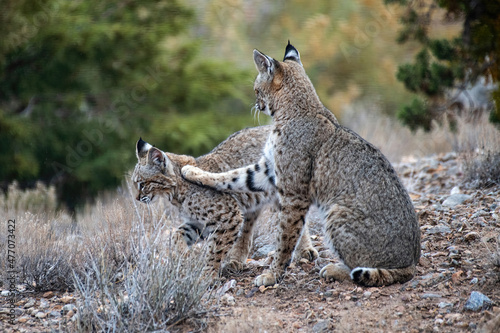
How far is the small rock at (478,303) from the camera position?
15.4ft

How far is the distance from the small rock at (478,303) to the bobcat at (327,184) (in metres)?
0.66

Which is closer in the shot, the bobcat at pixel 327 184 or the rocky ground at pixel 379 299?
the rocky ground at pixel 379 299

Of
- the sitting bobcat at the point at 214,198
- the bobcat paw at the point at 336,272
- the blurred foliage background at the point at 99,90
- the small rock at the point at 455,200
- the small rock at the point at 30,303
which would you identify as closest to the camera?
the bobcat paw at the point at 336,272

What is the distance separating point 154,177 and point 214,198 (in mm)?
677

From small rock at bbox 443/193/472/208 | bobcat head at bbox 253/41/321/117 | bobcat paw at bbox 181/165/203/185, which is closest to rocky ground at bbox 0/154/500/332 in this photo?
small rock at bbox 443/193/472/208

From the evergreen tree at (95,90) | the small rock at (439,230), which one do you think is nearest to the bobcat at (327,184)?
the small rock at (439,230)

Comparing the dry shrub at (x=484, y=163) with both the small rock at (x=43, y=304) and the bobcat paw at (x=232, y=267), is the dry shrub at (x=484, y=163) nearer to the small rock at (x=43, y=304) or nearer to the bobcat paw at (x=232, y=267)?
the bobcat paw at (x=232, y=267)

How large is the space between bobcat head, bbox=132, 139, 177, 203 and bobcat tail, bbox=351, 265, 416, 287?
2.16 meters

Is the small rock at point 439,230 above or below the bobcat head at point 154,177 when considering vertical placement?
below

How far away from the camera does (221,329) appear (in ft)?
15.7

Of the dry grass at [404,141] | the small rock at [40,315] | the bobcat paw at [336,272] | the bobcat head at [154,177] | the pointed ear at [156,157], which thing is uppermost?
the dry grass at [404,141]

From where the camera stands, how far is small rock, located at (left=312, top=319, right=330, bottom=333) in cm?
470

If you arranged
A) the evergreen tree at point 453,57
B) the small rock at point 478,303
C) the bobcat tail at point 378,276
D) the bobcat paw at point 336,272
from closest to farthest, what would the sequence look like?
the small rock at point 478,303
the bobcat tail at point 378,276
the bobcat paw at point 336,272
the evergreen tree at point 453,57

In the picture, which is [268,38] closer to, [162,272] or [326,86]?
[326,86]
